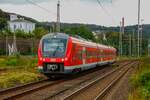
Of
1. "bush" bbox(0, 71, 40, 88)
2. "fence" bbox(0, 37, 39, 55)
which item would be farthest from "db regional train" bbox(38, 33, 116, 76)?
"fence" bbox(0, 37, 39, 55)

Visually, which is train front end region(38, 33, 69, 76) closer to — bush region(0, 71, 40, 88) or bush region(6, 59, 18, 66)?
bush region(0, 71, 40, 88)

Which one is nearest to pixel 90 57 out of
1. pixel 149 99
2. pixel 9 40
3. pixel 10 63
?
pixel 10 63

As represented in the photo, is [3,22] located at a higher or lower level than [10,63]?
higher

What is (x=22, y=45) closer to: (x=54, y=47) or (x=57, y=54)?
(x=54, y=47)

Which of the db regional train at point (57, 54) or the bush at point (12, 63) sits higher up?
the db regional train at point (57, 54)

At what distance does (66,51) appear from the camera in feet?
96.4

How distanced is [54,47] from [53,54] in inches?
21.5

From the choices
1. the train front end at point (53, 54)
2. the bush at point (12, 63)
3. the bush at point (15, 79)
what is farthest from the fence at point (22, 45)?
the train front end at point (53, 54)

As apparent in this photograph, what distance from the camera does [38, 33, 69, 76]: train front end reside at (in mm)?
28938

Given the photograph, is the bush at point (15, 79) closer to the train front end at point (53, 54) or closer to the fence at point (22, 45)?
the train front end at point (53, 54)

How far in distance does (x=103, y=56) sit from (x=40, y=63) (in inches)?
912

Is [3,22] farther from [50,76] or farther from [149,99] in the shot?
[149,99]

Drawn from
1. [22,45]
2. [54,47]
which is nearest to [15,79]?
[54,47]

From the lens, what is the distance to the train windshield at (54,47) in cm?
2922
